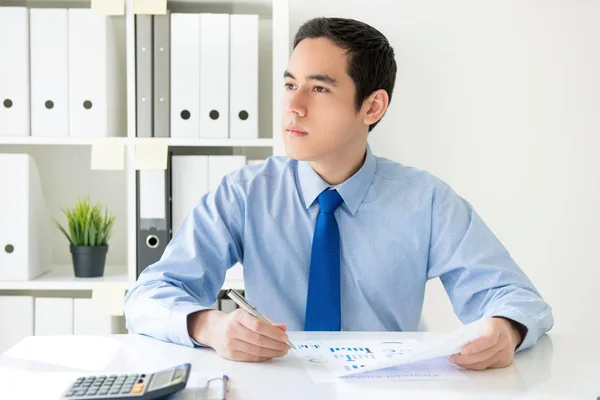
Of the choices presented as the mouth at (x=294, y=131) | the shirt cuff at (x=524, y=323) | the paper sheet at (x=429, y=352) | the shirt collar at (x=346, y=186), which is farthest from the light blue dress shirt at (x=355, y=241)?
the paper sheet at (x=429, y=352)

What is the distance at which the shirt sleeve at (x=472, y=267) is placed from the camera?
1.25 m

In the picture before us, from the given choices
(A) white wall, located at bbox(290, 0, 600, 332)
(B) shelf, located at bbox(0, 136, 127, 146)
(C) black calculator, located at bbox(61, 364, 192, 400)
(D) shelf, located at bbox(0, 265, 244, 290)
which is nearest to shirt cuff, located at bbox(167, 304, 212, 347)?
(C) black calculator, located at bbox(61, 364, 192, 400)

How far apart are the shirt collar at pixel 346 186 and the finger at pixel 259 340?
0.49 metres

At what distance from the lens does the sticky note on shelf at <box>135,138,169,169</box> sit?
7.18 feet

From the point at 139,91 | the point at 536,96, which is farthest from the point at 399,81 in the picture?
the point at 139,91

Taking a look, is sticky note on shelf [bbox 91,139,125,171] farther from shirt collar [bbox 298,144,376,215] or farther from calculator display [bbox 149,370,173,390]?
calculator display [bbox 149,370,173,390]

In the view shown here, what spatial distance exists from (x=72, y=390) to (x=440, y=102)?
1994mm

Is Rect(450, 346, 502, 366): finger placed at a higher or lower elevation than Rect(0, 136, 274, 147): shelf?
lower

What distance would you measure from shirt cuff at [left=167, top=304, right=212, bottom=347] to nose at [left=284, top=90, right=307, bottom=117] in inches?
18.0

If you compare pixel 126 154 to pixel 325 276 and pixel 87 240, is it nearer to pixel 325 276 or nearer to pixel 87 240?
pixel 87 240

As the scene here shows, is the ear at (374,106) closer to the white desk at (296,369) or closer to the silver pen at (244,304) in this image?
the white desk at (296,369)

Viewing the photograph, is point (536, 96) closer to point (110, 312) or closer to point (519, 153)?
point (519, 153)

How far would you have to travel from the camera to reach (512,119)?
2461mm

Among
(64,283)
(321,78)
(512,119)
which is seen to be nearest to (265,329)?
(321,78)
